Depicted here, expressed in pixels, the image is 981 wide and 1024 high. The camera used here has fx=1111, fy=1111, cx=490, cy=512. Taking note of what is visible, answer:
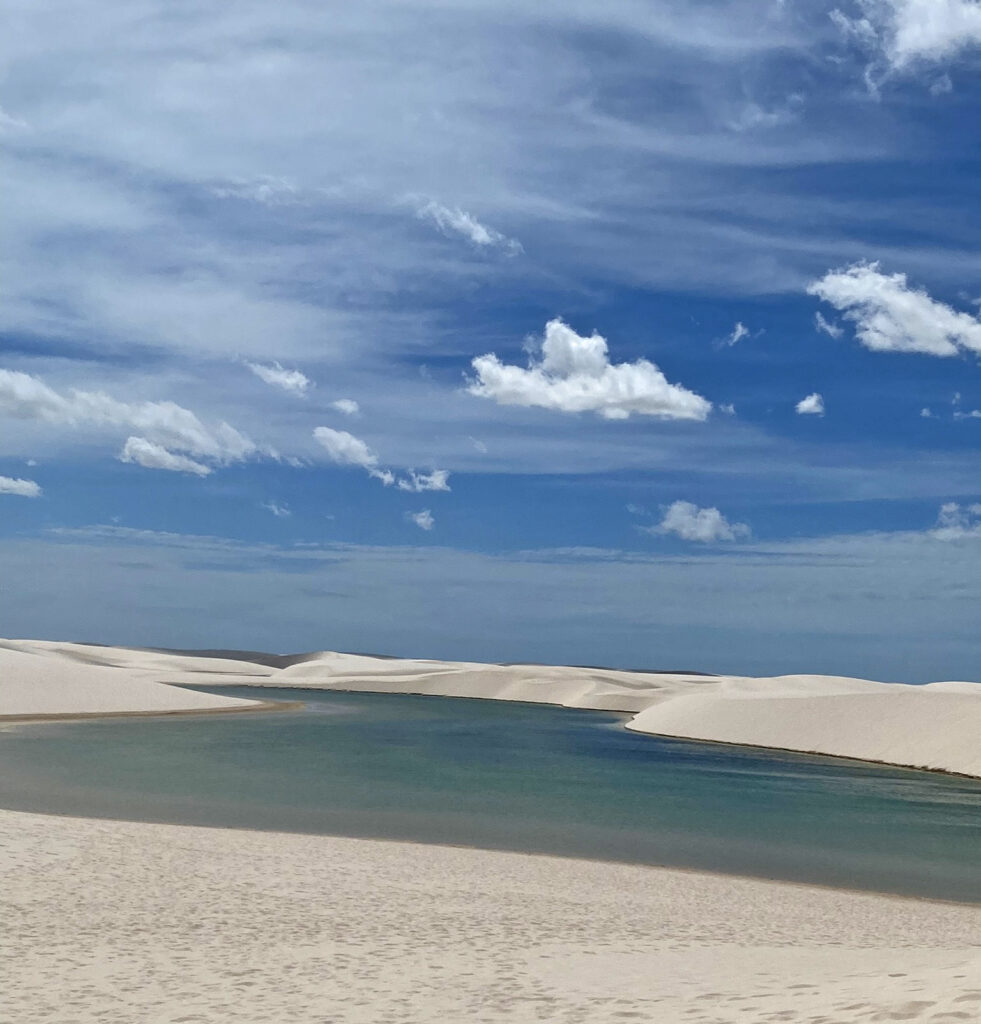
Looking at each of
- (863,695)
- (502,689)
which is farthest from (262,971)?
(502,689)

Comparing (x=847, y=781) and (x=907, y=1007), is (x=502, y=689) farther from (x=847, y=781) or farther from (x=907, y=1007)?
(x=907, y=1007)

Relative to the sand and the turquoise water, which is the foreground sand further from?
the turquoise water

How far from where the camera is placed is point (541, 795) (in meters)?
24.7

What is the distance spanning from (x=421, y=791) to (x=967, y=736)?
57.7ft

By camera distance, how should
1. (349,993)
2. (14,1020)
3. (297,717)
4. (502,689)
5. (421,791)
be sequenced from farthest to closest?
(502,689) → (297,717) → (421,791) → (349,993) → (14,1020)

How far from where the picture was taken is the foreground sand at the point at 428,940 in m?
7.51

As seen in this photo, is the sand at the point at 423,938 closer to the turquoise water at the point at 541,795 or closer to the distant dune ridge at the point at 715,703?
the turquoise water at the point at 541,795

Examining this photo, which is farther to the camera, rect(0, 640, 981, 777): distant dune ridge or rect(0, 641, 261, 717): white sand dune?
rect(0, 641, 261, 717): white sand dune

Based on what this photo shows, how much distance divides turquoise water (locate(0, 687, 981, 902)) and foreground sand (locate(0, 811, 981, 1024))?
2688 millimetres

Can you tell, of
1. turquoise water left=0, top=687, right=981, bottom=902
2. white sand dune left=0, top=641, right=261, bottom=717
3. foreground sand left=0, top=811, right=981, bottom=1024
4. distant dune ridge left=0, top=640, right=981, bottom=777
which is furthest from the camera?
white sand dune left=0, top=641, right=261, bottom=717

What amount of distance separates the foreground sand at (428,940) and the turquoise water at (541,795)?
8.82 feet

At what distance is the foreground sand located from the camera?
7.51 m

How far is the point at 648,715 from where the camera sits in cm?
5238

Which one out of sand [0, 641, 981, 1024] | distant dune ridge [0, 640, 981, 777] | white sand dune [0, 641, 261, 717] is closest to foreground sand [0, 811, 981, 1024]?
sand [0, 641, 981, 1024]
